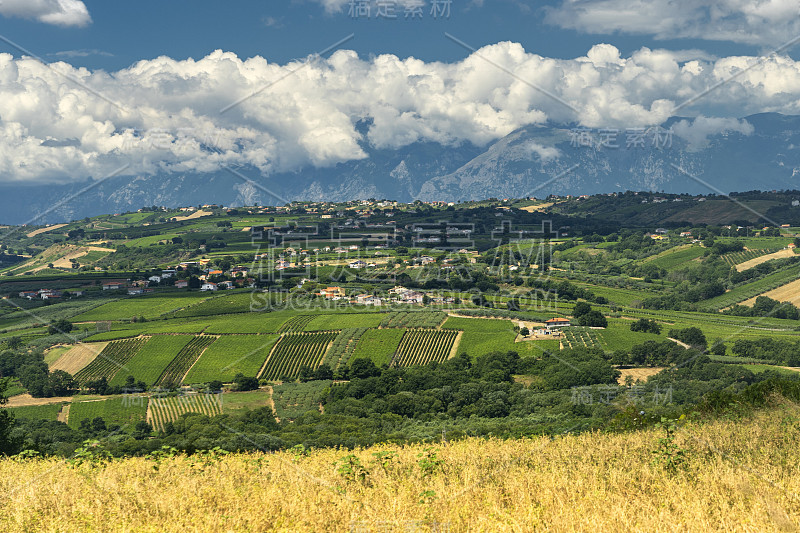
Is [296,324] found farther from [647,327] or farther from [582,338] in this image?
[647,327]

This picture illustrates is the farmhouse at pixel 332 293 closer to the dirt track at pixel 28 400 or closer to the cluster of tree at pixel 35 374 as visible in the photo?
the cluster of tree at pixel 35 374

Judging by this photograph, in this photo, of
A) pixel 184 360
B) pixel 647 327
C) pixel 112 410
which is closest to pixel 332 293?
pixel 184 360

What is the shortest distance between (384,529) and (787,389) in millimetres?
10804

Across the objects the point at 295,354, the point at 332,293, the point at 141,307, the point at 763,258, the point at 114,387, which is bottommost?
the point at 114,387

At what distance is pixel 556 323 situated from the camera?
4859 centimetres

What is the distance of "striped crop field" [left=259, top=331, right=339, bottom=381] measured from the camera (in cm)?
4182

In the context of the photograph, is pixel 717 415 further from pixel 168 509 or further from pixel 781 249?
pixel 781 249

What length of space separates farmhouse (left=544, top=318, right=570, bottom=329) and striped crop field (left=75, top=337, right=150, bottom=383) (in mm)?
33704

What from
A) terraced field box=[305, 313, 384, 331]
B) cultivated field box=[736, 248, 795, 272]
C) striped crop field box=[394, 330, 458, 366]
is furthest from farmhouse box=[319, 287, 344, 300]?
cultivated field box=[736, 248, 795, 272]

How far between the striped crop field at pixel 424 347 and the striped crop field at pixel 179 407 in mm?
13335

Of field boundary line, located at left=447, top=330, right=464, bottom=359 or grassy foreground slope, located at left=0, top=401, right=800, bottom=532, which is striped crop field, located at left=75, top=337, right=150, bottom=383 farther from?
grassy foreground slope, located at left=0, top=401, right=800, bottom=532

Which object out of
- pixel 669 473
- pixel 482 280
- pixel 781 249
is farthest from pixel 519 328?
pixel 781 249

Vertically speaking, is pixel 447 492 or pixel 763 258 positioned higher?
pixel 447 492

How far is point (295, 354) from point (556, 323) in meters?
21.8
